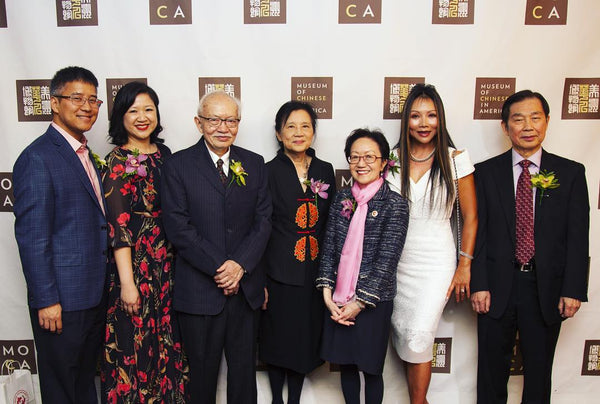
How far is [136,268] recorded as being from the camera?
6.02ft

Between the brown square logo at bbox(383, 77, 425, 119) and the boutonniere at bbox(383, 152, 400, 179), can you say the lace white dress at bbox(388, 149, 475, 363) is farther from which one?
the brown square logo at bbox(383, 77, 425, 119)

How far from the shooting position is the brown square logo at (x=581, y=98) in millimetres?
2316

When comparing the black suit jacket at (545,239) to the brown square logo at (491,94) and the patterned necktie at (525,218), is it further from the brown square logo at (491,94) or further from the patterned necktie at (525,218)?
the brown square logo at (491,94)

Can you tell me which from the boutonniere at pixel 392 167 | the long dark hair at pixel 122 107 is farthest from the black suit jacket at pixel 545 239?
the long dark hair at pixel 122 107

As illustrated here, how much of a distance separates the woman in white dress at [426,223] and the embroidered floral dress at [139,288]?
109 centimetres

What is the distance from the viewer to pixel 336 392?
2.45 m

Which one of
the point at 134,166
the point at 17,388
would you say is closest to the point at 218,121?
the point at 134,166

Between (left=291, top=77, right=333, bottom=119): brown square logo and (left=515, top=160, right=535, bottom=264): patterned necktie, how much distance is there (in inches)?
41.6

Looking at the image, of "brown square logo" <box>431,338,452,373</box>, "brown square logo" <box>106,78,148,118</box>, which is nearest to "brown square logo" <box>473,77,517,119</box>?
"brown square logo" <box>431,338,452,373</box>

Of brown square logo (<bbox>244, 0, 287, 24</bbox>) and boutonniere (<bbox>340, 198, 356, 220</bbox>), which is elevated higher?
brown square logo (<bbox>244, 0, 287, 24</bbox>)

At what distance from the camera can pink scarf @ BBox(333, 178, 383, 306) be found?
1809 millimetres

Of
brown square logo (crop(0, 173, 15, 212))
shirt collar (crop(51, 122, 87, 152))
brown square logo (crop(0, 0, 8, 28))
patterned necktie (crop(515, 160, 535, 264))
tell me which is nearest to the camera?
shirt collar (crop(51, 122, 87, 152))

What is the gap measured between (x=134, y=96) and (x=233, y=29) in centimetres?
→ 74

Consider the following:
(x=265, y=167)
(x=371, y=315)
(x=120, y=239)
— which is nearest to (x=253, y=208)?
(x=265, y=167)
